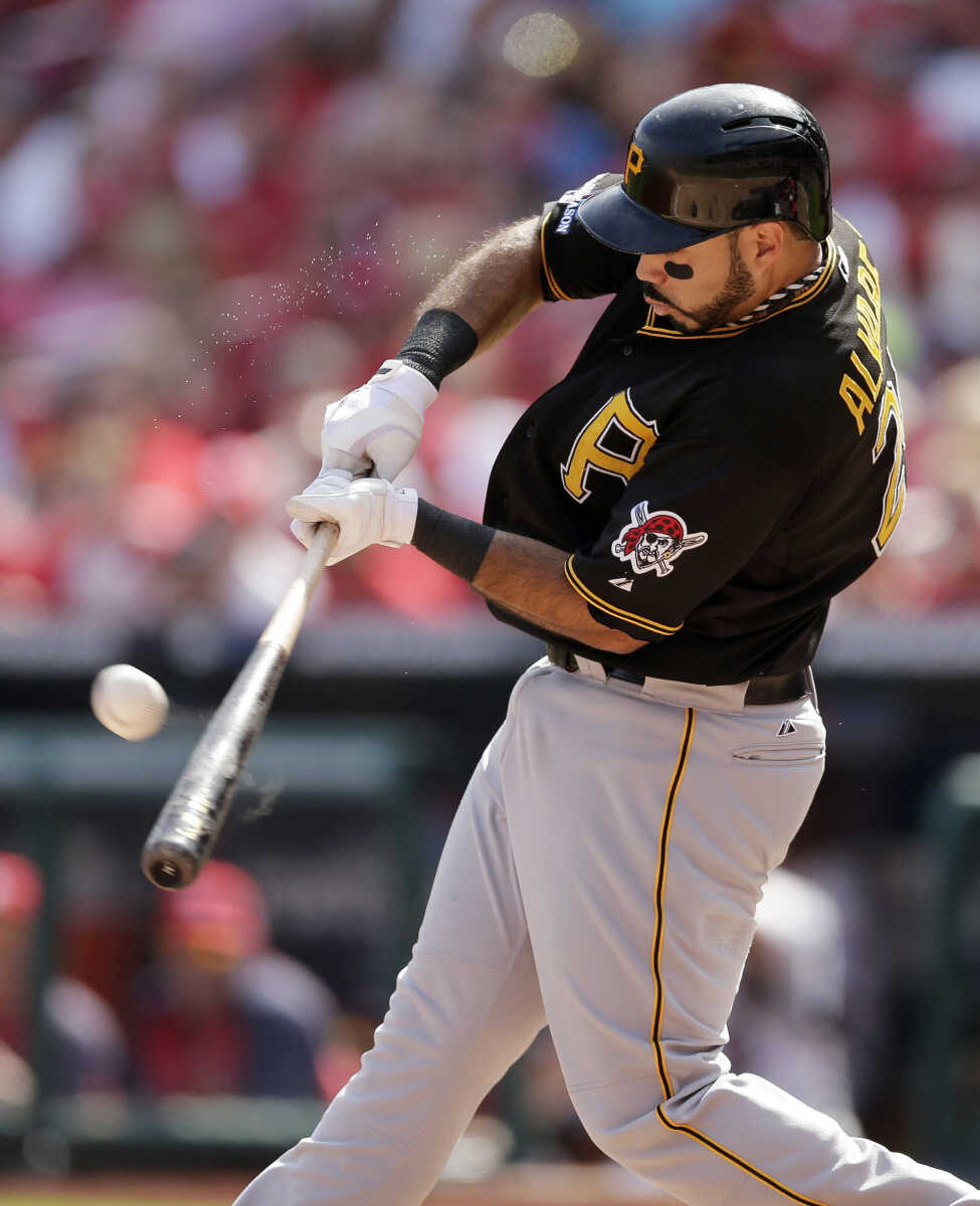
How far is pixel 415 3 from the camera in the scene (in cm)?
741

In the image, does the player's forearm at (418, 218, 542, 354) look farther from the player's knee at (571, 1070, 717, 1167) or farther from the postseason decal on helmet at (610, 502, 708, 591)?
the player's knee at (571, 1070, 717, 1167)

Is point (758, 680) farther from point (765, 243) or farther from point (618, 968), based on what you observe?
point (765, 243)

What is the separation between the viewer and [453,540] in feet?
8.06

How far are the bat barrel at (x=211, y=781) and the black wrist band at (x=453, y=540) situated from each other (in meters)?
0.24

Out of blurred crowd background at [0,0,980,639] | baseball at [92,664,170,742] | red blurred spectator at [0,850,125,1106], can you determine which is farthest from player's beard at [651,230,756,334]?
red blurred spectator at [0,850,125,1106]

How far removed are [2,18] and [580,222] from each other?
646 cm

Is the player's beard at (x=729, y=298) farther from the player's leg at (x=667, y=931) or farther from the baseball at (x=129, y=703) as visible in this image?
the baseball at (x=129, y=703)

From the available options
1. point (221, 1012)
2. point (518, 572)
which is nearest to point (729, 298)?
point (518, 572)

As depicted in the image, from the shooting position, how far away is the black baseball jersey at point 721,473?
7.62 ft

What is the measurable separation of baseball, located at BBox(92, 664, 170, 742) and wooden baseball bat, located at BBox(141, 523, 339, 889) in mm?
286

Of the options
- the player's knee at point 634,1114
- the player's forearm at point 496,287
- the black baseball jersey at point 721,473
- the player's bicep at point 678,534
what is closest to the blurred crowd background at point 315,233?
the player's forearm at point 496,287

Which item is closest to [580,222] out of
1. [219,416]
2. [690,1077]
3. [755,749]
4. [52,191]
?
[755,749]

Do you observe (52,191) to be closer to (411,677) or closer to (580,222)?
(411,677)

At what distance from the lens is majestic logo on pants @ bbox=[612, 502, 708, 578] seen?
2328 mm
